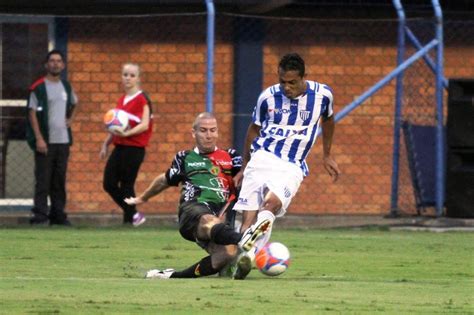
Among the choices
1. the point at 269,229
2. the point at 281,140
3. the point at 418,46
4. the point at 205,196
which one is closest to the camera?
the point at 269,229

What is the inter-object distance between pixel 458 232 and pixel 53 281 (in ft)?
25.4

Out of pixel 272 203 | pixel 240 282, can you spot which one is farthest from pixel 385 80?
pixel 240 282

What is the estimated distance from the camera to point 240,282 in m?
11.2

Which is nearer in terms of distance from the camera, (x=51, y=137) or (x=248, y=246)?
(x=248, y=246)

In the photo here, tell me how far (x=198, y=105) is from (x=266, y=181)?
7739mm

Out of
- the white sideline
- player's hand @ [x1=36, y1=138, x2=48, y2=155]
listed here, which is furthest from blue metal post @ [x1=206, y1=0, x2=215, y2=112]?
the white sideline

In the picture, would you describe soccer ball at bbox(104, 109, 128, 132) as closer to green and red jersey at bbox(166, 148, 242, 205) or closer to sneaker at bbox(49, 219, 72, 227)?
sneaker at bbox(49, 219, 72, 227)

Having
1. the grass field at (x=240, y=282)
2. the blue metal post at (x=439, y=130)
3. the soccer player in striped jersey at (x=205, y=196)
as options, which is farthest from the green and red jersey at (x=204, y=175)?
the blue metal post at (x=439, y=130)

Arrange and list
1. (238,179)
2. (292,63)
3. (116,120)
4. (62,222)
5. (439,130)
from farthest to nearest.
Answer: (439,130) < (62,222) < (116,120) < (238,179) < (292,63)

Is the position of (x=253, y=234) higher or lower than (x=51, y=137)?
lower

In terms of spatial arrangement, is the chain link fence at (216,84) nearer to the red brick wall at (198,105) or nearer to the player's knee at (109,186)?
the red brick wall at (198,105)

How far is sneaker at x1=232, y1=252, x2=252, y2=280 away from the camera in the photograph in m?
11.2

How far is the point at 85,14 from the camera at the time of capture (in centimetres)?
2002

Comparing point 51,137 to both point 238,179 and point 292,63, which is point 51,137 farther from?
point 292,63
